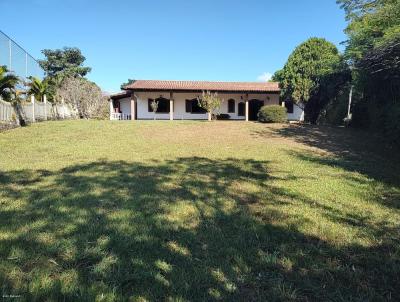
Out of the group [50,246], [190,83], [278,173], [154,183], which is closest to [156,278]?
[50,246]

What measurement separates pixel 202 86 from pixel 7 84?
15.0 meters

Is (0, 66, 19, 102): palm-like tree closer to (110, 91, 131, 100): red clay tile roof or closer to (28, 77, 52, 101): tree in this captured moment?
(28, 77, 52, 101): tree

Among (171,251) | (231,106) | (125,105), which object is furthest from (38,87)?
(171,251)

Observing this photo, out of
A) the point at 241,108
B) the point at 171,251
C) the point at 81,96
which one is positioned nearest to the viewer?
the point at 171,251

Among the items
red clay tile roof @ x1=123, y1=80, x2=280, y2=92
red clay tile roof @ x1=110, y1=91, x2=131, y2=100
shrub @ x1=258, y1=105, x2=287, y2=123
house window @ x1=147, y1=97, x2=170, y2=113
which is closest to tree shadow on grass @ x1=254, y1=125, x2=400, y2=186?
shrub @ x1=258, y1=105, x2=287, y2=123

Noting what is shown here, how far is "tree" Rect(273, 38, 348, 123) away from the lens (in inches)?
936

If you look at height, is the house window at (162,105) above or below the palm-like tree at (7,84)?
below

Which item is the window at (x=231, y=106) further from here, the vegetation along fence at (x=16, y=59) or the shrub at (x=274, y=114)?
the vegetation along fence at (x=16, y=59)

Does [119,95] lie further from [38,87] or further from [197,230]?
[197,230]

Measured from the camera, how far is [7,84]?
15281mm

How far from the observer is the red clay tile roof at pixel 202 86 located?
2702 centimetres

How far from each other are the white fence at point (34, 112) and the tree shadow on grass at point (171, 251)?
10.8 metres

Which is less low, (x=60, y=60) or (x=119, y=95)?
(x=60, y=60)

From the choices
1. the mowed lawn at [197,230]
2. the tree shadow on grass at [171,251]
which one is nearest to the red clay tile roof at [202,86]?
the mowed lawn at [197,230]
